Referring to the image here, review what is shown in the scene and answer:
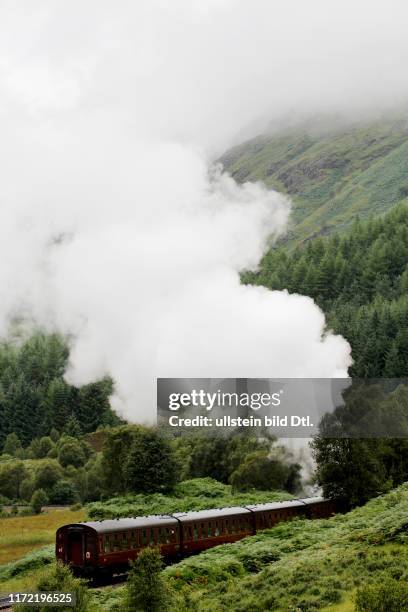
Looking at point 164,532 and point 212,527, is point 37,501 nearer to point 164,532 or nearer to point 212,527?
point 212,527

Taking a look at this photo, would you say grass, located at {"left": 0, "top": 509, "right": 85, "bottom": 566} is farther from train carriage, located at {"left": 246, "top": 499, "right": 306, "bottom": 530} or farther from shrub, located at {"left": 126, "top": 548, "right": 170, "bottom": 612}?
→ shrub, located at {"left": 126, "top": 548, "right": 170, "bottom": 612}

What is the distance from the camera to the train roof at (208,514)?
4148cm

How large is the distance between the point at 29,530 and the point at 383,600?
1663 inches

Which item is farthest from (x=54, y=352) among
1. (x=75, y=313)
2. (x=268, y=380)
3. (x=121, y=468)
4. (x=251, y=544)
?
(x=251, y=544)

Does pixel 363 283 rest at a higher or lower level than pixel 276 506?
higher

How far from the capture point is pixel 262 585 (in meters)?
30.8

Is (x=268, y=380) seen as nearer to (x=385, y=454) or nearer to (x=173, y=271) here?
(x=385, y=454)

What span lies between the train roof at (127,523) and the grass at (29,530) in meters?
13.6

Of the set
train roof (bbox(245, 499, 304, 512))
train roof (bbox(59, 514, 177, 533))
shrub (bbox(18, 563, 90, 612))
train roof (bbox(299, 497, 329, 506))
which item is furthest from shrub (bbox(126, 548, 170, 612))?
train roof (bbox(299, 497, 329, 506))

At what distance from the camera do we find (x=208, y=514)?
4303 cm

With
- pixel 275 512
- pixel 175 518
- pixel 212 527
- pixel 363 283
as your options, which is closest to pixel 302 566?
pixel 175 518

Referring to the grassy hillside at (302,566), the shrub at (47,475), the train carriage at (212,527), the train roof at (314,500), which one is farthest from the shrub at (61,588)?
the shrub at (47,475)

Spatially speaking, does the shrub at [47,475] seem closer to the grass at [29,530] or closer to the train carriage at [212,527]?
the grass at [29,530]

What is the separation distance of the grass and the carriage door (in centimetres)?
1318
